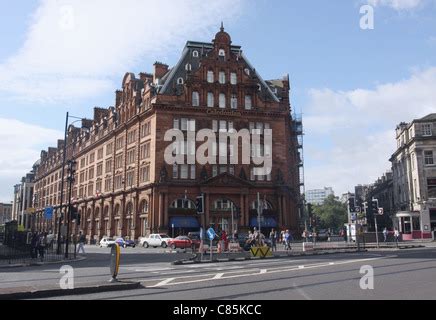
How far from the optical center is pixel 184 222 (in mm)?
51438

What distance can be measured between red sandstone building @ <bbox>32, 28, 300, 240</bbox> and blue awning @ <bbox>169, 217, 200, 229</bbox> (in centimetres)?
12

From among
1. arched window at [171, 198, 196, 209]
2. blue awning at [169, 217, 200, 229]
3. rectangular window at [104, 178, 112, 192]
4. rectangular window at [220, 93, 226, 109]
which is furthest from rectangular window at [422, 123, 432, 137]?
rectangular window at [104, 178, 112, 192]

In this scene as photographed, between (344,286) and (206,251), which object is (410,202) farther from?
(344,286)

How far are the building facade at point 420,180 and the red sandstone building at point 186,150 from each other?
18137 mm

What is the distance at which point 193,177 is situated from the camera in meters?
53.0

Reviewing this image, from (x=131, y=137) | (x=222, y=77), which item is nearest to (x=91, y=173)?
(x=131, y=137)

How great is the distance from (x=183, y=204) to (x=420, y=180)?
117 ft

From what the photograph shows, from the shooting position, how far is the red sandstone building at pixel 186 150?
5203 centimetres

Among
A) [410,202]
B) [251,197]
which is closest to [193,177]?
[251,197]

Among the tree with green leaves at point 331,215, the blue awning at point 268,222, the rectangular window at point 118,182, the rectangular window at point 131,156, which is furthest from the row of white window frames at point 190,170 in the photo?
the tree with green leaves at point 331,215

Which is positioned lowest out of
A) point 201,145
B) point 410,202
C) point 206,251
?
point 206,251

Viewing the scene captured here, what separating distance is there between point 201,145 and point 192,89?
747 cm

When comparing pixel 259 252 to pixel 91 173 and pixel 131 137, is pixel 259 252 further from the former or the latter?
pixel 91 173

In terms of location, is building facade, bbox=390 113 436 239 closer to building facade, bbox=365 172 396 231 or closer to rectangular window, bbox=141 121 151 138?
building facade, bbox=365 172 396 231
